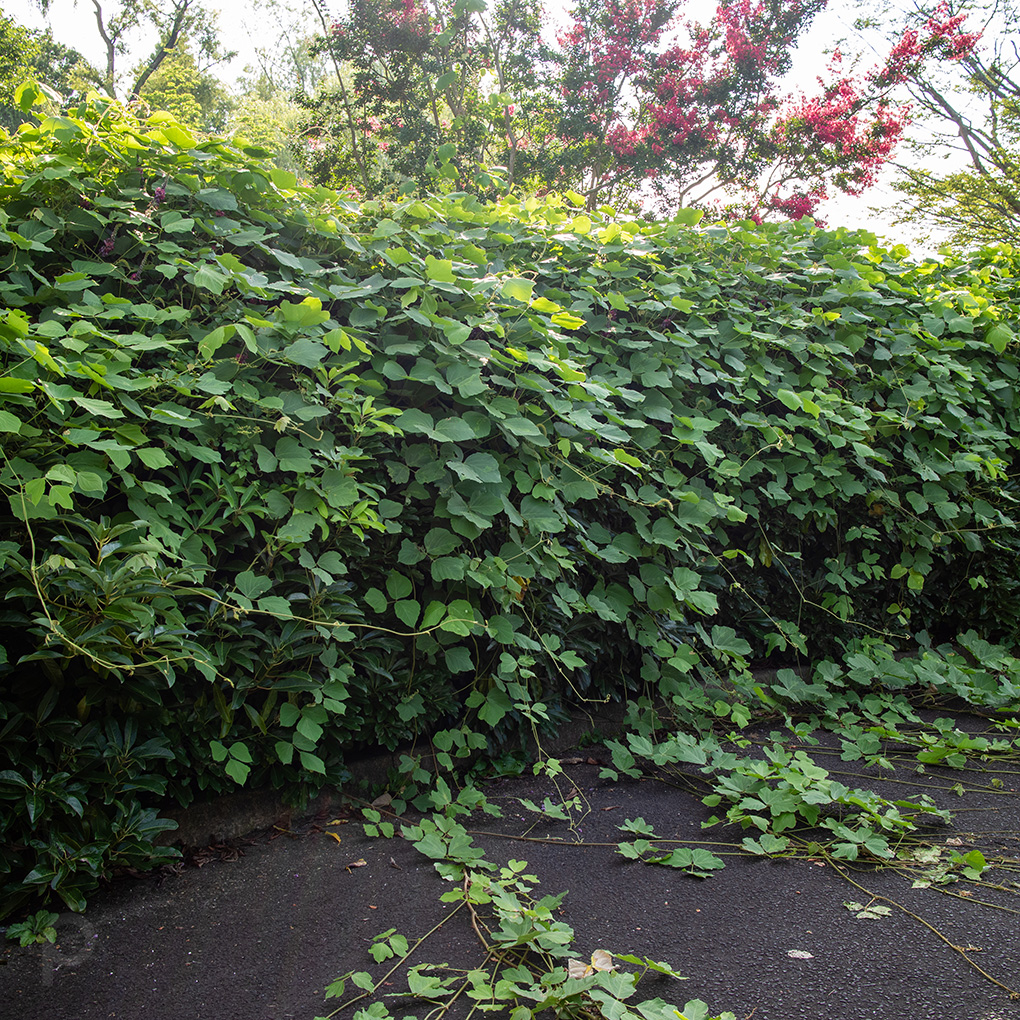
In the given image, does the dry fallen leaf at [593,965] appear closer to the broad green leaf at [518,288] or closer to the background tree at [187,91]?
the broad green leaf at [518,288]

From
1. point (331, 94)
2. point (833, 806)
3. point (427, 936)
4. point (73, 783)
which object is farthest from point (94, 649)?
point (331, 94)

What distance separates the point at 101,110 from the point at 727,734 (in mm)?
2805

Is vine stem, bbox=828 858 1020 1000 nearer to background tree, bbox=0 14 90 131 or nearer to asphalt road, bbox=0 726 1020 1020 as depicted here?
asphalt road, bbox=0 726 1020 1020

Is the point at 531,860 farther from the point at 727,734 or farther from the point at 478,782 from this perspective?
the point at 727,734

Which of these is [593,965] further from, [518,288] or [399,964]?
[518,288]

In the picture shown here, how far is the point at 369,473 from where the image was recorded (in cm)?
204

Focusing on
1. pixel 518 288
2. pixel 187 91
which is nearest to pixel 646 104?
pixel 518 288

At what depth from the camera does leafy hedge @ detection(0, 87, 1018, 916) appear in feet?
4.99

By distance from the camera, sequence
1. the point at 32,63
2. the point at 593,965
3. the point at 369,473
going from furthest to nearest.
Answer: the point at 32,63
the point at 369,473
the point at 593,965

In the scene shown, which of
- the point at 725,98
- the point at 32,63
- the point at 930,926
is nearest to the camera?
the point at 930,926

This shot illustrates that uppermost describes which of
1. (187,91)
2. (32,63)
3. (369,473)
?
(187,91)

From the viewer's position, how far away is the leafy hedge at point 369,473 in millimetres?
1522

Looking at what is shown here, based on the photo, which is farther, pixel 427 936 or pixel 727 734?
pixel 727 734

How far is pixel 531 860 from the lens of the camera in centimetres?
182
